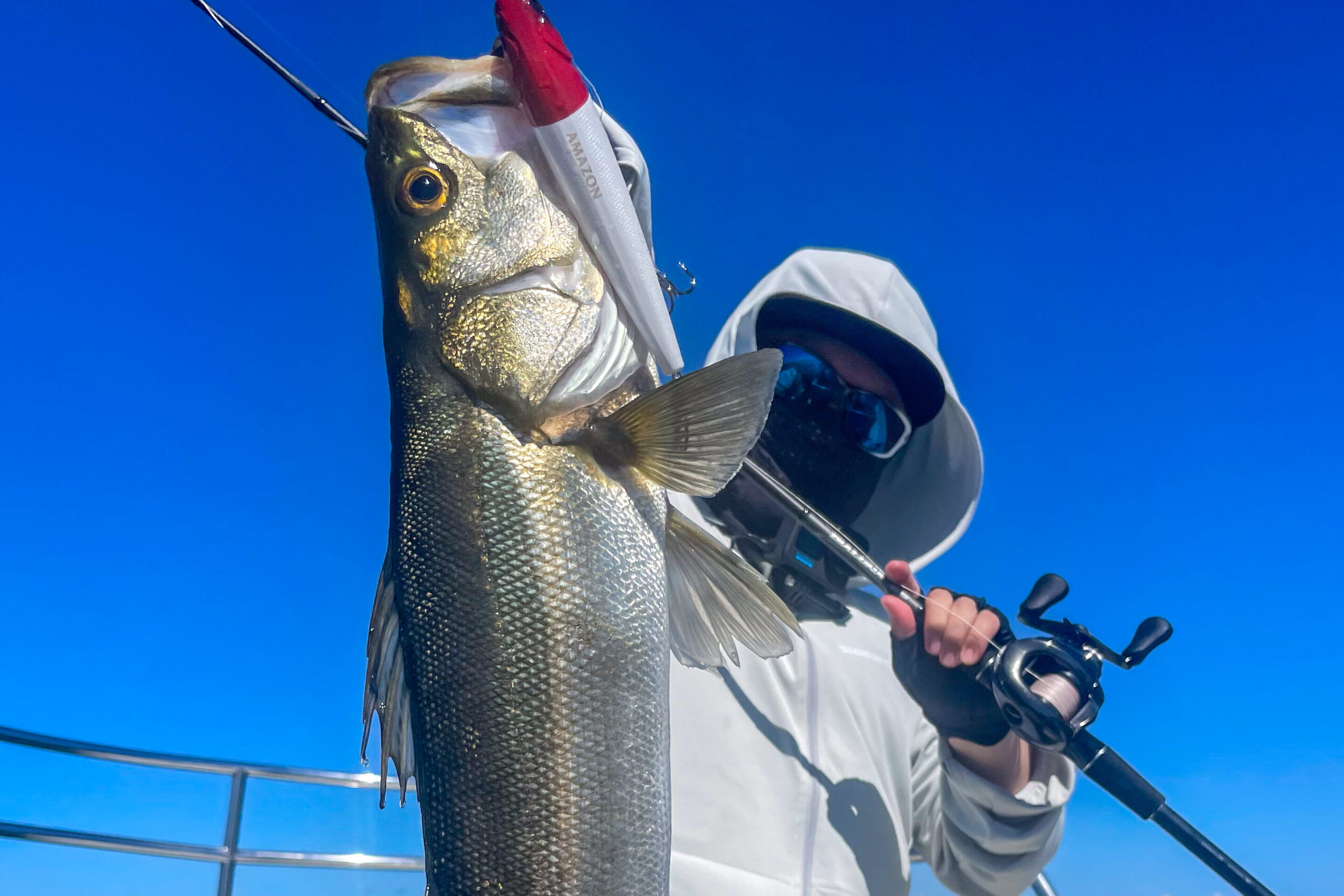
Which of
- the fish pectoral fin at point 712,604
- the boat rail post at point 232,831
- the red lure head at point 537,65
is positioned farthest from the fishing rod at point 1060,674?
the boat rail post at point 232,831

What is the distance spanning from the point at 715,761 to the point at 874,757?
1.81ft

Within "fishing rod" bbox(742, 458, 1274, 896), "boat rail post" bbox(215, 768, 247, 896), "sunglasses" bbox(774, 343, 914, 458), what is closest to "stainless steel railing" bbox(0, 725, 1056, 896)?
"boat rail post" bbox(215, 768, 247, 896)

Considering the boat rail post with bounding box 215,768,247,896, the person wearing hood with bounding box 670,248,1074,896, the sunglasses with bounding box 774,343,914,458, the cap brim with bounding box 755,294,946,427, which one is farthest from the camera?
the boat rail post with bounding box 215,768,247,896

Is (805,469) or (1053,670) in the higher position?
(805,469)

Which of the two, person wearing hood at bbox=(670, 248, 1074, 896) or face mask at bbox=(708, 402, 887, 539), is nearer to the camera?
person wearing hood at bbox=(670, 248, 1074, 896)

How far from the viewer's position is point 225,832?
161 inches

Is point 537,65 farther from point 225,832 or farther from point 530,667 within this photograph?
point 225,832

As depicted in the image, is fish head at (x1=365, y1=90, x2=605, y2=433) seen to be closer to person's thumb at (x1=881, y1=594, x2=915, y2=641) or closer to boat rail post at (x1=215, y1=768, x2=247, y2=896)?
person's thumb at (x1=881, y1=594, x2=915, y2=641)

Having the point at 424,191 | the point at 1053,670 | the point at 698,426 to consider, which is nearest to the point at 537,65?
the point at 424,191

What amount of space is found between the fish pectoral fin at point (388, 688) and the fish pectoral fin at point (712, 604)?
1.61 feet

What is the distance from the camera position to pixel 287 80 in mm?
1839

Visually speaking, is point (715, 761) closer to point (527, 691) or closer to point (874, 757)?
point (874, 757)

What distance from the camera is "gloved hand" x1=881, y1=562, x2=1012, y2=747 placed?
6.88 ft

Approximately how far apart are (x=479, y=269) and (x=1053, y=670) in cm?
183
